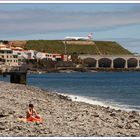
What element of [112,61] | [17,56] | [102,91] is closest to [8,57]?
[17,56]

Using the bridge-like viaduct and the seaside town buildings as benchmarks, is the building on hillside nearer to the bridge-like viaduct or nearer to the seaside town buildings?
the seaside town buildings

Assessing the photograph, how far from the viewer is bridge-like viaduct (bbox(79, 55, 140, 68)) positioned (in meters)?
161

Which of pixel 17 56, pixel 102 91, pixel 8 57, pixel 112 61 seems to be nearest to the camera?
pixel 102 91

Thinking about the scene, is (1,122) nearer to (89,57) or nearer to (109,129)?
(109,129)

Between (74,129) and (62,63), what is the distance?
145 m

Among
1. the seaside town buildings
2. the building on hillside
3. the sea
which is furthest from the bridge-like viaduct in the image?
the sea

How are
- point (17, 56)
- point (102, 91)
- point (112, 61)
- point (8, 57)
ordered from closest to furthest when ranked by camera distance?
point (102, 91) → point (8, 57) → point (17, 56) → point (112, 61)

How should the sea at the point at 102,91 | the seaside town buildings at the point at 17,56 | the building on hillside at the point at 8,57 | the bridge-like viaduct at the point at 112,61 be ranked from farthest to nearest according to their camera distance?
the bridge-like viaduct at the point at 112,61, the seaside town buildings at the point at 17,56, the building on hillside at the point at 8,57, the sea at the point at 102,91

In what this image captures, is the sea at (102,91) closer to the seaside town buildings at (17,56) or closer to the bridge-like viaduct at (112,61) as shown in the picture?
the seaside town buildings at (17,56)

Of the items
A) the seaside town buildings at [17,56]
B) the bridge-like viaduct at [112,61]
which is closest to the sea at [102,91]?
the seaside town buildings at [17,56]

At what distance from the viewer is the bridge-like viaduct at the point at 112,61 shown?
528ft

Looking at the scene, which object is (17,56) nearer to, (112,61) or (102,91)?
(112,61)

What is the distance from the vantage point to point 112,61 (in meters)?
163

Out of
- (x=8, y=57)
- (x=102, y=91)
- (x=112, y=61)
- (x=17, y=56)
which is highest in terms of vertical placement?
(x=17, y=56)
